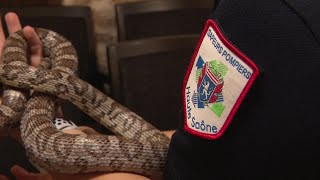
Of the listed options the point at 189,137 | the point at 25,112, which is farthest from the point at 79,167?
the point at 189,137

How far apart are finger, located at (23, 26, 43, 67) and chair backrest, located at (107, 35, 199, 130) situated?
536mm

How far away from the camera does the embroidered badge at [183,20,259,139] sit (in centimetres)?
67

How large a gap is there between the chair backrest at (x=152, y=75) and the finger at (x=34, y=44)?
1.76 feet

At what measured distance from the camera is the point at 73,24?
2.45 m

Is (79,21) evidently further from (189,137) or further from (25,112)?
(189,137)

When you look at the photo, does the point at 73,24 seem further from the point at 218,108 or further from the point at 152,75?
the point at 218,108

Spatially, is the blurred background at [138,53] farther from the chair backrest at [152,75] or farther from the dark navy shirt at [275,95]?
the dark navy shirt at [275,95]

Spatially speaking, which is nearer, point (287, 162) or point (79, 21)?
Answer: point (287, 162)

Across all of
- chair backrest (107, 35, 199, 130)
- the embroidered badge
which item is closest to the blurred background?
chair backrest (107, 35, 199, 130)

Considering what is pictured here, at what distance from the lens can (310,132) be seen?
636 millimetres

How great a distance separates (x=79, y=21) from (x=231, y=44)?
1930mm

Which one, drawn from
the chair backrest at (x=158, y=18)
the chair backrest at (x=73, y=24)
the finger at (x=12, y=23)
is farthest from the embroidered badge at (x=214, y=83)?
the chair backrest at (x=158, y=18)

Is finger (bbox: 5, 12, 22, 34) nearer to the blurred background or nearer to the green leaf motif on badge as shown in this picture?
the blurred background

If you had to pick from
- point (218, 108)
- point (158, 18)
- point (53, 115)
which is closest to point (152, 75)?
point (158, 18)
